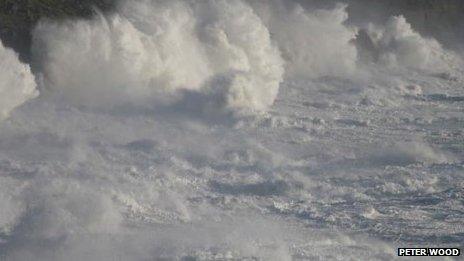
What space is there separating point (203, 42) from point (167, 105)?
3134 millimetres

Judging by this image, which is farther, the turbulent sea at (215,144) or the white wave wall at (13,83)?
the white wave wall at (13,83)

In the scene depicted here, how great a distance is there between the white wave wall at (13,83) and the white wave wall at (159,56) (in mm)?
894

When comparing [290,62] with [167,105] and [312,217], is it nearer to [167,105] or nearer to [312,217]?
[167,105]

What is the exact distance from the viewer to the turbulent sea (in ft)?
38.4

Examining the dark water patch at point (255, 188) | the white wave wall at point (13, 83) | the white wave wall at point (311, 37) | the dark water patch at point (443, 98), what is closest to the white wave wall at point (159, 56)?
the white wave wall at point (13, 83)

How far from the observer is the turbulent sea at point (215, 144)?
11703 millimetres

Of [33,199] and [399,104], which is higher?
[399,104]

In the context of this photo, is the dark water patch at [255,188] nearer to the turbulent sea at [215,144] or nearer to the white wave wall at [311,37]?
the turbulent sea at [215,144]

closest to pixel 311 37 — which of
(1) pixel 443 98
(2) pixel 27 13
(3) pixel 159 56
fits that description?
(1) pixel 443 98

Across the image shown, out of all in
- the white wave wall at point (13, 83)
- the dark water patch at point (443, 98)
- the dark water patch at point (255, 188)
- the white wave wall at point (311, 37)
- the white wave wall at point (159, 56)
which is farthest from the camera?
the white wave wall at point (311, 37)

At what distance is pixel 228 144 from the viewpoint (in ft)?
50.2

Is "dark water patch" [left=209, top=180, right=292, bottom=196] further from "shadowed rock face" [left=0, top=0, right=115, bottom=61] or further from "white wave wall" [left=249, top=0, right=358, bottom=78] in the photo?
"white wave wall" [left=249, top=0, right=358, bottom=78]

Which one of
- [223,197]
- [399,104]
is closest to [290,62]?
[399,104]

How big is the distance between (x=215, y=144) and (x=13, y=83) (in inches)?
168
